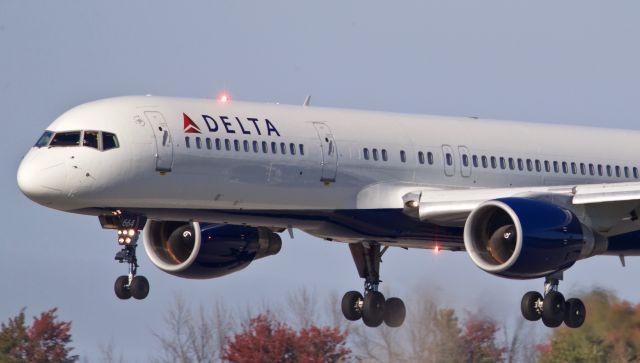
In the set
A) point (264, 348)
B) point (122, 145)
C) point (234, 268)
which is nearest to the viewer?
point (122, 145)

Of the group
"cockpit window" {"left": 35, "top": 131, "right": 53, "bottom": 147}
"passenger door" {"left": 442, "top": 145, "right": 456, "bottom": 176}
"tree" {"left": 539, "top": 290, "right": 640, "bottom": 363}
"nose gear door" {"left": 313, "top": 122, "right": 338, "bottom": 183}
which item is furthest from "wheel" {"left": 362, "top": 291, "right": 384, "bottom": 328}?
"cockpit window" {"left": 35, "top": 131, "right": 53, "bottom": 147}

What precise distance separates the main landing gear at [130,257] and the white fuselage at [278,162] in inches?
21.8

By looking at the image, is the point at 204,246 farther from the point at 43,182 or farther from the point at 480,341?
the point at 480,341

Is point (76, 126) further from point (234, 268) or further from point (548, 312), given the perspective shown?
point (548, 312)

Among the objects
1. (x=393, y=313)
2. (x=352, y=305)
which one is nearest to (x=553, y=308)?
(x=393, y=313)

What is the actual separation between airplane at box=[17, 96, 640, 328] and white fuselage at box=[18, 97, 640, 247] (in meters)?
0.04

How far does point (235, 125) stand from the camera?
180 ft

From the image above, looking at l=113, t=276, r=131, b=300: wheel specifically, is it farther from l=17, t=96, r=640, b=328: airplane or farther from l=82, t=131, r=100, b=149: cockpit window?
l=82, t=131, r=100, b=149: cockpit window

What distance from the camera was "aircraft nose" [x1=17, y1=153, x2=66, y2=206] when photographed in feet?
172

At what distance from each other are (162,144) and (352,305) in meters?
10.6

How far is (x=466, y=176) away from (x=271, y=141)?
6.40 meters

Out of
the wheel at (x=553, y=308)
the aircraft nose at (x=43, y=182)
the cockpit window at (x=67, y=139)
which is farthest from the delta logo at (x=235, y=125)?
the wheel at (x=553, y=308)

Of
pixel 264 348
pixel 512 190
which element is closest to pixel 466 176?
pixel 512 190

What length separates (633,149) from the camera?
62.6m
